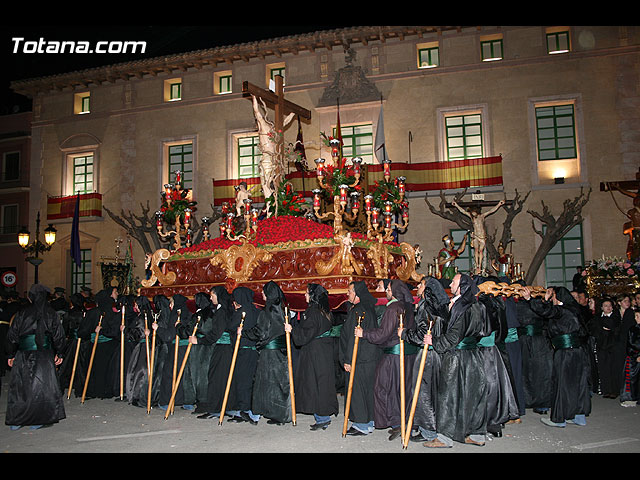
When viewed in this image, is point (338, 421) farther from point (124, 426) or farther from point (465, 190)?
point (465, 190)

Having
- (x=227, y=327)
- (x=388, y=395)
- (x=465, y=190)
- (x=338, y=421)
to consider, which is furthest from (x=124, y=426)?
(x=465, y=190)

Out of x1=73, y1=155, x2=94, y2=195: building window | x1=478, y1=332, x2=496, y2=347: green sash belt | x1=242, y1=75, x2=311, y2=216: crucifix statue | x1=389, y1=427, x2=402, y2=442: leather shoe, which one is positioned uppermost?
x1=73, y1=155, x2=94, y2=195: building window

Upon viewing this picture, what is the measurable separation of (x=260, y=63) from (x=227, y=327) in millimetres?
18188

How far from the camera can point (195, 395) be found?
953cm

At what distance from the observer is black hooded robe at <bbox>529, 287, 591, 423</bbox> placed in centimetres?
762

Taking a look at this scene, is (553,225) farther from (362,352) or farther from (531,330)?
(362,352)

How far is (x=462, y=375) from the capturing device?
6.55 metres

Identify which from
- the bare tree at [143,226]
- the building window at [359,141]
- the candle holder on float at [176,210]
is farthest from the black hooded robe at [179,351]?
the building window at [359,141]

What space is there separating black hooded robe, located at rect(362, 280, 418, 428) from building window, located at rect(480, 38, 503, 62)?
17.3 m

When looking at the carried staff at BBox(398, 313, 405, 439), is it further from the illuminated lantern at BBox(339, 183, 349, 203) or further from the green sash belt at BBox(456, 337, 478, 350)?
the illuminated lantern at BBox(339, 183, 349, 203)

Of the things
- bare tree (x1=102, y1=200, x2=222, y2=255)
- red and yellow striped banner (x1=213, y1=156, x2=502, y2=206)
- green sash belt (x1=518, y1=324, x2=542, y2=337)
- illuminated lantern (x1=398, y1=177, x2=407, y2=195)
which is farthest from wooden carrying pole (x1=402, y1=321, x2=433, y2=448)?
bare tree (x1=102, y1=200, x2=222, y2=255)

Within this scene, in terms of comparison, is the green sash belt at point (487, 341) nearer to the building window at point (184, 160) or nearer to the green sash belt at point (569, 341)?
the green sash belt at point (569, 341)

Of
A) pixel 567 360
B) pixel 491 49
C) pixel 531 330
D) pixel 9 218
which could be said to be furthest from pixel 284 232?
pixel 9 218

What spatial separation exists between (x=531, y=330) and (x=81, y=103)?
24.5m
